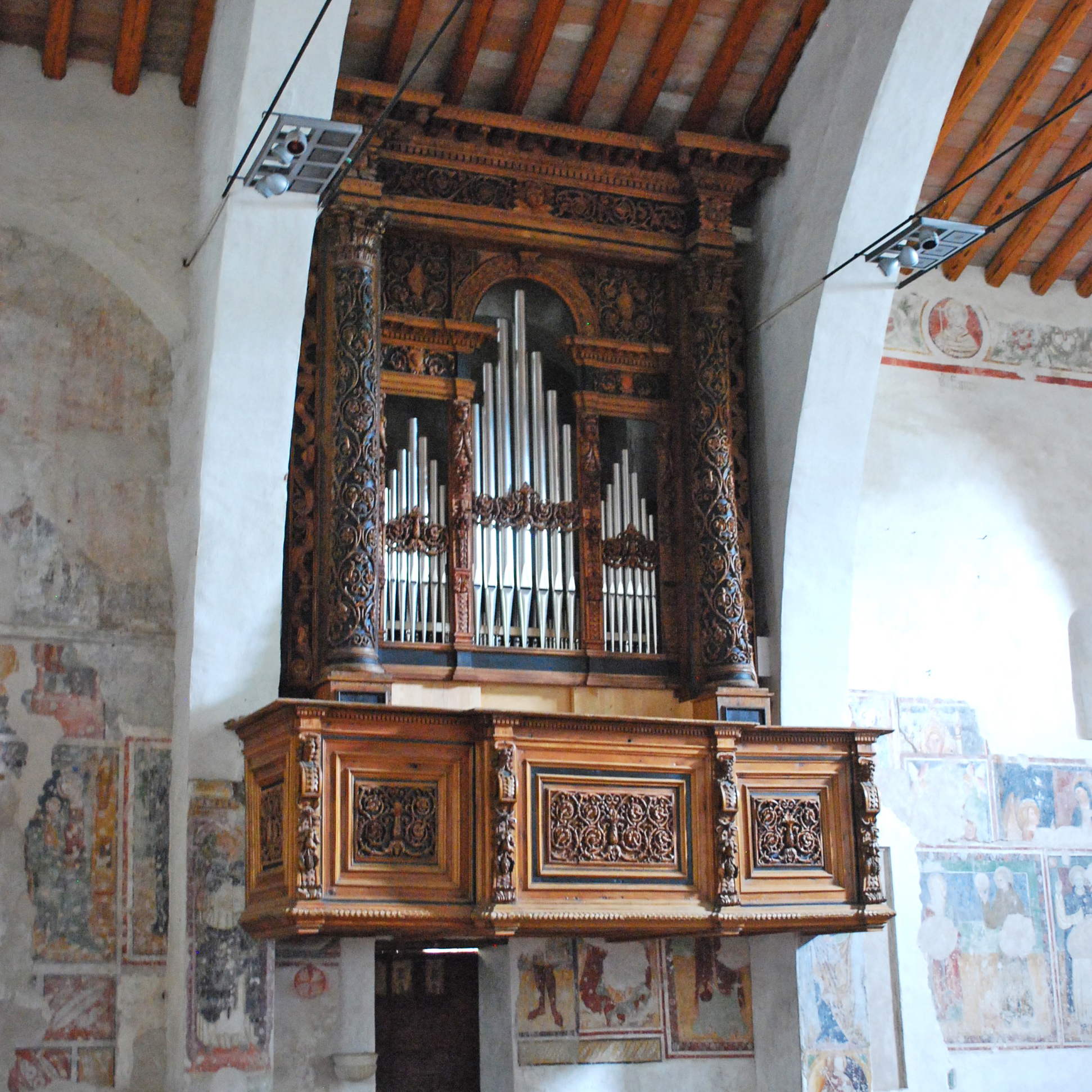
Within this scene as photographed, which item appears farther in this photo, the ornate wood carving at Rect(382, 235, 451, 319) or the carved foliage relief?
the ornate wood carving at Rect(382, 235, 451, 319)

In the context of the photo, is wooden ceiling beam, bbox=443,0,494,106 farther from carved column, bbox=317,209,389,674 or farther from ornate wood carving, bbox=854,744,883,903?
ornate wood carving, bbox=854,744,883,903

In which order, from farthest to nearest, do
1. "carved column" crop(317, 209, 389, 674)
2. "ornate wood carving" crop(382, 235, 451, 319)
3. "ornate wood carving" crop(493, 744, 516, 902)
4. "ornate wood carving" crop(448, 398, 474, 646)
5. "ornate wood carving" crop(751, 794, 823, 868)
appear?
"ornate wood carving" crop(382, 235, 451, 319), "ornate wood carving" crop(448, 398, 474, 646), "ornate wood carving" crop(751, 794, 823, 868), "carved column" crop(317, 209, 389, 674), "ornate wood carving" crop(493, 744, 516, 902)

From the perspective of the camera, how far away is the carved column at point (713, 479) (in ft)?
31.1

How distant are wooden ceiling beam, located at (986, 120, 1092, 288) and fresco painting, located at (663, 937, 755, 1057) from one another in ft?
16.6

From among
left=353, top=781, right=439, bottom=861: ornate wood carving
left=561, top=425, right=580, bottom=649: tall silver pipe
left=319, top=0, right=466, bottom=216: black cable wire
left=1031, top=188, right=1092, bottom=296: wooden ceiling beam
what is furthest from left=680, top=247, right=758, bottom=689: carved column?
left=1031, top=188, right=1092, bottom=296: wooden ceiling beam

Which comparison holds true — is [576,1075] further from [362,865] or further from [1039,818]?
[1039,818]

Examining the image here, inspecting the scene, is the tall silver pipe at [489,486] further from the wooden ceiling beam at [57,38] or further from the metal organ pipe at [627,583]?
the wooden ceiling beam at [57,38]

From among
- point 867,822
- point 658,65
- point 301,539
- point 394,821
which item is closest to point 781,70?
point 658,65

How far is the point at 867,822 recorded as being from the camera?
353 inches

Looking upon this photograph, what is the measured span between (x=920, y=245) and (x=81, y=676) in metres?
5.00

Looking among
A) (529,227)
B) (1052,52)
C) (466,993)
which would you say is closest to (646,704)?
(466,993)

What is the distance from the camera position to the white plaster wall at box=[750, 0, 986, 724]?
9.43 m

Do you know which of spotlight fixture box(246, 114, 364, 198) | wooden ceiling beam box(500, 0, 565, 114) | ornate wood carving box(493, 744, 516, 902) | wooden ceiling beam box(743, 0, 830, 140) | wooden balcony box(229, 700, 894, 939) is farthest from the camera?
wooden ceiling beam box(743, 0, 830, 140)

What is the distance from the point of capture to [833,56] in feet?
31.8
